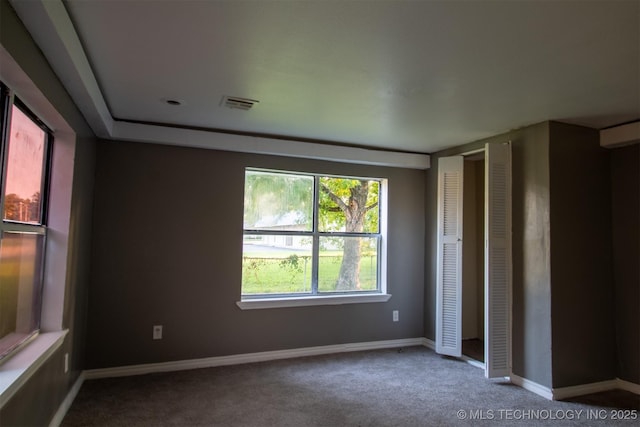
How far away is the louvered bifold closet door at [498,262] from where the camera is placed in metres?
3.57

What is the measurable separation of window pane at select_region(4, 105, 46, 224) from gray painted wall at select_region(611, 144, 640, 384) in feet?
14.6

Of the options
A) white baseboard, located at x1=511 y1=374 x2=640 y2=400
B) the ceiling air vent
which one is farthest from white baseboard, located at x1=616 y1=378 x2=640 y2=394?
the ceiling air vent

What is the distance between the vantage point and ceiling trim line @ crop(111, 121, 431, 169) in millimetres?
3645

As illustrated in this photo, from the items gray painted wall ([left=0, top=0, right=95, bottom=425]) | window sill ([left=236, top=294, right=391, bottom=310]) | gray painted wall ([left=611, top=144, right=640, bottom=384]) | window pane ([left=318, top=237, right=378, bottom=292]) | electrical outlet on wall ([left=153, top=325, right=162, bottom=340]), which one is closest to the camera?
gray painted wall ([left=0, top=0, right=95, bottom=425])

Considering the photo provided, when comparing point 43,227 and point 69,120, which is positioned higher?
point 69,120

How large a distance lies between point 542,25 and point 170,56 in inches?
76.1

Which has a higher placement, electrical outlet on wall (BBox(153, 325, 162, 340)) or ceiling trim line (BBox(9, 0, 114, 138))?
ceiling trim line (BBox(9, 0, 114, 138))

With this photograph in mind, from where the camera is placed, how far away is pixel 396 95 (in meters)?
2.86

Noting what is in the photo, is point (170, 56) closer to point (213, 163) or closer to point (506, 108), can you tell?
point (213, 163)

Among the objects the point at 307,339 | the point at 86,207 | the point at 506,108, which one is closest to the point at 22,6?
the point at 86,207

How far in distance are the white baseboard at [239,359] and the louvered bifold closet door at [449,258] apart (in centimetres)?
64

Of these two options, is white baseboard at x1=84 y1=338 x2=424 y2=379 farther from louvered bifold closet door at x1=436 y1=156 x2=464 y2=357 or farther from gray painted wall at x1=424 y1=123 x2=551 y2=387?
gray painted wall at x1=424 y1=123 x2=551 y2=387

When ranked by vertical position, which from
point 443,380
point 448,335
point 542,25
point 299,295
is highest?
point 542,25

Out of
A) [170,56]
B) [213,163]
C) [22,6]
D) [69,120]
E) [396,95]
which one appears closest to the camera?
[22,6]
